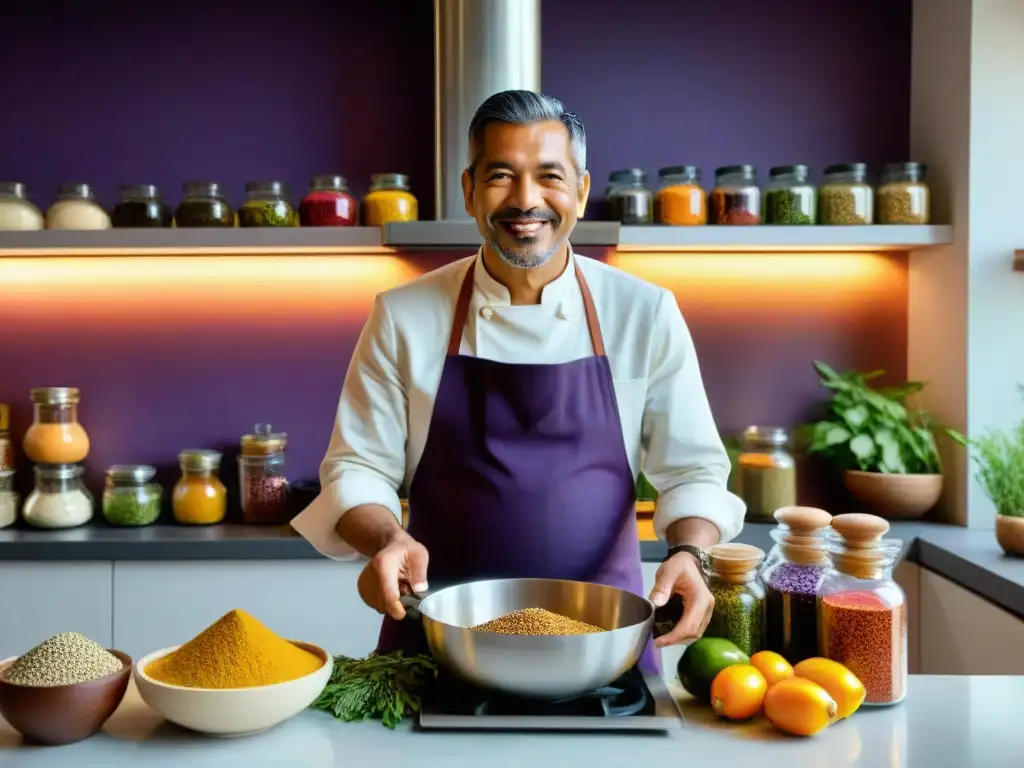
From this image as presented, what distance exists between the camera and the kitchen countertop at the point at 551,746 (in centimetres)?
113

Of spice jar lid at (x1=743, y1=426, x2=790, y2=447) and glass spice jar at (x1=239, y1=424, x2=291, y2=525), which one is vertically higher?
spice jar lid at (x1=743, y1=426, x2=790, y2=447)

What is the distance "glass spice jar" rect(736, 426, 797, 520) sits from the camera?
2900 millimetres

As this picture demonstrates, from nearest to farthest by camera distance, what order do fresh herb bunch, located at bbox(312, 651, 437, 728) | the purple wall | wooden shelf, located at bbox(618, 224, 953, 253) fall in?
fresh herb bunch, located at bbox(312, 651, 437, 728) → wooden shelf, located at bbox(618, 224, 953, 253) → the purple wall

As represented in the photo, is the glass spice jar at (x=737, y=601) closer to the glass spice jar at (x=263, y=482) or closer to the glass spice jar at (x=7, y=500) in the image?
the glass spice jar at (x=263, y=482)

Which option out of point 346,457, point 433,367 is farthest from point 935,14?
point 346,457

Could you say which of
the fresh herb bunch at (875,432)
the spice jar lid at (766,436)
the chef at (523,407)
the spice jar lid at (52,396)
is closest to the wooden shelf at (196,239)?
the spice jar lid at (52,396)

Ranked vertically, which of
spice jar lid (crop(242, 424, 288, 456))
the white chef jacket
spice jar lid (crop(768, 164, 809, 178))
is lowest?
spice jar lid (crop(242, 424, 288, 456))

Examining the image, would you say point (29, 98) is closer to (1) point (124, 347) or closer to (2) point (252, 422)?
(1) point (124, 347)

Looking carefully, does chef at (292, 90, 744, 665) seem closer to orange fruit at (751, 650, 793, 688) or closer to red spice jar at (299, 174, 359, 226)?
orange fruit at (751, 650, 793, 688)

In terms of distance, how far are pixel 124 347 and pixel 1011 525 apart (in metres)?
2.57

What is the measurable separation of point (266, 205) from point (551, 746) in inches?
81.1

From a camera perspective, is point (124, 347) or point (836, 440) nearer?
point (836, 440)

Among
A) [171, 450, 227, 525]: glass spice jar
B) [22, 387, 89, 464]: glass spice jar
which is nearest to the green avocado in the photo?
[171, 450, 227, 525]: glass spice jar

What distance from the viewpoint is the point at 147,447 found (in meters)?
3.21
